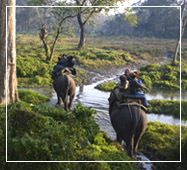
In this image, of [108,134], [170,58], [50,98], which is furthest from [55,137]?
[170,58]

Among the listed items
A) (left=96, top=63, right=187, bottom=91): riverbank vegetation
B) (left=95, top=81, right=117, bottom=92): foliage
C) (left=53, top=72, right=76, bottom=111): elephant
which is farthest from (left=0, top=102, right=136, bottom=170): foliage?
(left=96, top=63, right=187, bottom=91): riverbank vegetation

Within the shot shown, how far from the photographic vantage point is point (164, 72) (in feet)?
43.4

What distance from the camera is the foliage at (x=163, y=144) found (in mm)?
5008

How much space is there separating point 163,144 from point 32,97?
4817 mm

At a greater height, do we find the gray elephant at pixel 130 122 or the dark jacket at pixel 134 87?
the dark jacket at pixel 134 87

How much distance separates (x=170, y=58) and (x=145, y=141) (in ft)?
36.0

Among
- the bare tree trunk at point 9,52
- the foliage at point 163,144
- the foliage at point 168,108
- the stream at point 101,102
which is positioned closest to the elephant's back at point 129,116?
the foliage at point 163,144

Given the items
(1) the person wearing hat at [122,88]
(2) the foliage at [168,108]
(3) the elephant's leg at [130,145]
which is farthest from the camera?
(2) the foliage at [168,108]

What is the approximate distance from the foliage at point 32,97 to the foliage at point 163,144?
3910 millimetres

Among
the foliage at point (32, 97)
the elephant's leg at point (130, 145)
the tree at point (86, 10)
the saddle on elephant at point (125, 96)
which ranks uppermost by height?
the tree at point (86, 10)

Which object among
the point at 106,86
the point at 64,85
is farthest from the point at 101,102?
the point at 64,85

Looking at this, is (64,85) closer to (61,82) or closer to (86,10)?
(61,82)

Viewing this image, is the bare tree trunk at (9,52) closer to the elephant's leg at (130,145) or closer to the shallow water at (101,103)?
the shallow water at (101,103)

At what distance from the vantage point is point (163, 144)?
5.87m
